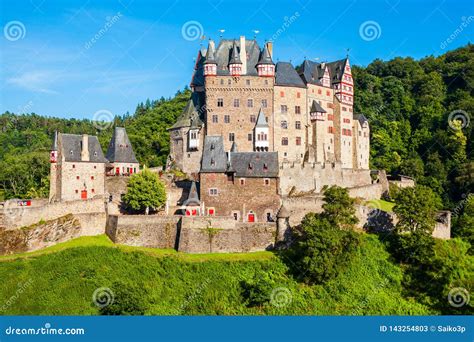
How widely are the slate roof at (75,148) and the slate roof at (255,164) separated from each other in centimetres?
1215

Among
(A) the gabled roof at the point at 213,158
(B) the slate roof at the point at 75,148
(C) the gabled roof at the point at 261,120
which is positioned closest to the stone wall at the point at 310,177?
(A) the gabled roof at the point at 213,158

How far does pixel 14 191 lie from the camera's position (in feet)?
242

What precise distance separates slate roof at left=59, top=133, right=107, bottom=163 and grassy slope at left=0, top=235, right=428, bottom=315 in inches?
393

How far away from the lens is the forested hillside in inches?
2657

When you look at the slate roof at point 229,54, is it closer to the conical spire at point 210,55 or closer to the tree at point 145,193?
the conical spire at point 210,55

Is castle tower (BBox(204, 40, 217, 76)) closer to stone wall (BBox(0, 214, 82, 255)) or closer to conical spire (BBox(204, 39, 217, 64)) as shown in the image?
conical spire (BBox(204, 39, 217, 64))

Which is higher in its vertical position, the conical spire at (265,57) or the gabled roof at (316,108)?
the conical spire at (265,57)

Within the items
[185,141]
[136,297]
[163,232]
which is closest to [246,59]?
[185,141]

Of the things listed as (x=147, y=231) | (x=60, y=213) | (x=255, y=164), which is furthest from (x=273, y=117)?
(x=60, y=213)

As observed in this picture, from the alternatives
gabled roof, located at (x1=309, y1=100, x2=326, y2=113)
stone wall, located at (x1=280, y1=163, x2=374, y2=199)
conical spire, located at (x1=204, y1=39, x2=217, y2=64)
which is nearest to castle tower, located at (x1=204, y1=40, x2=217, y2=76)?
conical spire, located at (x1=204, y1=39, x2=217, y2=64)

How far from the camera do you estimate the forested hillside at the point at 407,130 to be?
6750 cm

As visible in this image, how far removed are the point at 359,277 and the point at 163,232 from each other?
1394cm

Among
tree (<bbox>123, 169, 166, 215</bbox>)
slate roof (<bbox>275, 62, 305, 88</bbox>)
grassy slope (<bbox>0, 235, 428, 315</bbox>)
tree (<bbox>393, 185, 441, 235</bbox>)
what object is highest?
slate roof (<bbox>275, 62, 305, 88</bbox>)

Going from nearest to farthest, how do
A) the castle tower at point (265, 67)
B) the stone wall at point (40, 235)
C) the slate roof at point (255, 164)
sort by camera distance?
1. the stone wall at point (40, 235)
2. the slate roof at point (255, 164)
3. the castle tower at point (265, 67)
